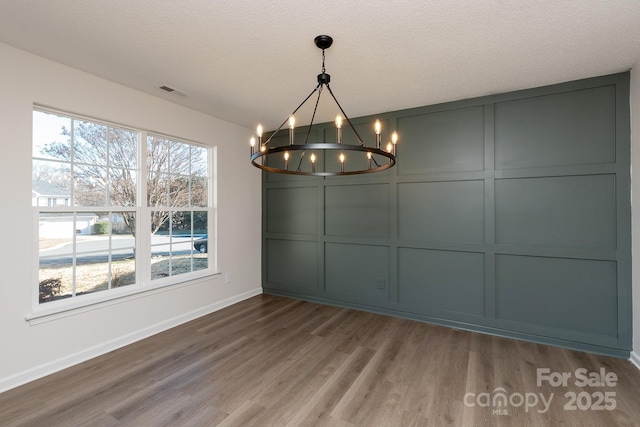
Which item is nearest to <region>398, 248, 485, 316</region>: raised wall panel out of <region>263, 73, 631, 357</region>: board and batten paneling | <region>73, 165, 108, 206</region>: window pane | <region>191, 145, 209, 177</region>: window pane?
<region>263, 73, 631, 357</region>: board and batten paneling

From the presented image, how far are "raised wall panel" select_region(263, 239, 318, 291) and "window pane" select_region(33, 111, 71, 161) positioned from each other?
2.83m

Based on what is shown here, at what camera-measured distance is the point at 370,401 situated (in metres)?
2.12

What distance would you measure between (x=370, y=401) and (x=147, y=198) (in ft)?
9.90

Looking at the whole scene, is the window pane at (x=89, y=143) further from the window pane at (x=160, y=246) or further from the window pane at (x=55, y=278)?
the window pane at (x=55, y=278)

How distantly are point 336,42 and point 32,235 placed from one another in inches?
115

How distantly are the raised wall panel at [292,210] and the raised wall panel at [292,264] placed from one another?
22 centimetres

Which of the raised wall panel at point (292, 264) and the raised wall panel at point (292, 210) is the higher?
the raised wall panel at point (292, 210)

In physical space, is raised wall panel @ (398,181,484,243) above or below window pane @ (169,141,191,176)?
below

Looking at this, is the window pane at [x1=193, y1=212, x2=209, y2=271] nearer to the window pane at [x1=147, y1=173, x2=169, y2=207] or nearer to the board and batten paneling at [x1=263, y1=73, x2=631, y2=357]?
the window pane at [x1=147, y1=173, x2=169, y2=207]

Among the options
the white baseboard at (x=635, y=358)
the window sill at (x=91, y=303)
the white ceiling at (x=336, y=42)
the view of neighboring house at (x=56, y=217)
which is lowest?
the white baseboard at (x=635, y=358)

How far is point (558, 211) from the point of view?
298 centimetres

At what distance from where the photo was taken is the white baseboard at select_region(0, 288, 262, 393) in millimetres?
2307

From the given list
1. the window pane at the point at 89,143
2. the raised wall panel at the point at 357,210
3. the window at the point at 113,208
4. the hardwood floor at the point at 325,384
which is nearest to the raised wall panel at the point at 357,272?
the raised wall panel at the point at 357,210

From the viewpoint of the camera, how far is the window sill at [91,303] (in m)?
2.45
